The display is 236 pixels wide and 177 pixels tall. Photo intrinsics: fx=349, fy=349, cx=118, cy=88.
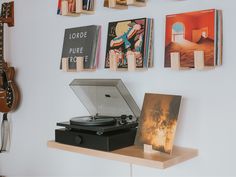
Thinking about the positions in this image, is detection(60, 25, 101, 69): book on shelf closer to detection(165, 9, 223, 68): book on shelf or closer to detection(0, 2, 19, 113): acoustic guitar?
detection(165, 9, 223, 68): book on shelf

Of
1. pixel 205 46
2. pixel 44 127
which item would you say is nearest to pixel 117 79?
pixel 205 46

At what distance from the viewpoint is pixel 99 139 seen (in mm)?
1424

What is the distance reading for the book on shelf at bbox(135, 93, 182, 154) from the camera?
4.44 ft

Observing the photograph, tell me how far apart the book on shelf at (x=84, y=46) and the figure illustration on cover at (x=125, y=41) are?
91 mm

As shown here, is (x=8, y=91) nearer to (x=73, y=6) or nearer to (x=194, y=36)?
(x=73, y=6)

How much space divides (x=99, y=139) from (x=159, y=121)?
0.83 feet

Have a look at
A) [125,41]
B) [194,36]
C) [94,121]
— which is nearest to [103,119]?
[94,121]

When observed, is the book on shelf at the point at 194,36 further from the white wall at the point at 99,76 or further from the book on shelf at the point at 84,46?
the book on shelf at the point at 84,46

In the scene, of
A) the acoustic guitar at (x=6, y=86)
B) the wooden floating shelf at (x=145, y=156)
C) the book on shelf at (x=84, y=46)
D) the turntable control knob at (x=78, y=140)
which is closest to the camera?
the wooden floating shelf at (x=145, y=156)

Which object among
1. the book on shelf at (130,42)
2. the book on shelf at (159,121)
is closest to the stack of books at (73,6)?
the book on shelf at (130,42)

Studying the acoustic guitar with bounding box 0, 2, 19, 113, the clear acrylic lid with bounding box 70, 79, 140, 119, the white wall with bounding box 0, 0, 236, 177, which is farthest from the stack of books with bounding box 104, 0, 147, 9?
the acoustic guitar with bounding box 0, 2, 19, 113

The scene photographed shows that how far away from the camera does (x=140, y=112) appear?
1.58m

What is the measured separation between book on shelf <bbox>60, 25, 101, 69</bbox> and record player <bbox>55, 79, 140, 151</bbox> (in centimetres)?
12

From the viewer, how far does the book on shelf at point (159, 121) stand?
1.35 metres
